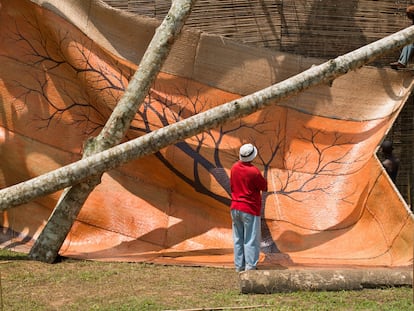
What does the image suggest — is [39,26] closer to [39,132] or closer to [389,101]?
[39,132]

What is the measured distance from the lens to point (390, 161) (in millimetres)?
8609

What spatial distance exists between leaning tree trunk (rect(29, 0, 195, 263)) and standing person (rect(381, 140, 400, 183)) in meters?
3.20

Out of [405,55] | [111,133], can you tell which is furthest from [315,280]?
[405,55]

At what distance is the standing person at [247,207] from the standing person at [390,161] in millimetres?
2448

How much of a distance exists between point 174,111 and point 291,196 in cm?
173

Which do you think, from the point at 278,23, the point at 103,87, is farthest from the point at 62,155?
the point at 278,23

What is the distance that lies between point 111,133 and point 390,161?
12.2 ft

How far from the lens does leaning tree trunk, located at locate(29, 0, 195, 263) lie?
6.93 meters

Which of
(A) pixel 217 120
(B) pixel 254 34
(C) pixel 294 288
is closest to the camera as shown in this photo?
(C) pixel 294 288

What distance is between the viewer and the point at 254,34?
895 cm

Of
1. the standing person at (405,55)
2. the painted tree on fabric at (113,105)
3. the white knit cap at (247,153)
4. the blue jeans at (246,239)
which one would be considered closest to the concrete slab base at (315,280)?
the blue jeans at (246,239)

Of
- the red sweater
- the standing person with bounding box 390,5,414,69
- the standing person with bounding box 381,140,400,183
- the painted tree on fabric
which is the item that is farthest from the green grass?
the standing person with bounding box 390,5,414,69

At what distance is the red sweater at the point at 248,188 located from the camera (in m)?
6.76

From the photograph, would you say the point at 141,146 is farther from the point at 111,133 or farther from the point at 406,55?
the point at 406,55
